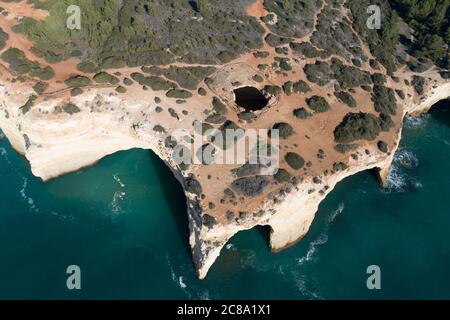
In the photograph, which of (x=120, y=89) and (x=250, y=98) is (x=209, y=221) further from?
(x=250, y=98)

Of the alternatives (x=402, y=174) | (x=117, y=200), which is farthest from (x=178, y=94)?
(x=402, y=174)

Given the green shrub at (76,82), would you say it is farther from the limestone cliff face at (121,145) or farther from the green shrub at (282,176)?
the green shrub at (282,176)

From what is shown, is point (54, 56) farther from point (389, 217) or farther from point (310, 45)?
point (389, 217)

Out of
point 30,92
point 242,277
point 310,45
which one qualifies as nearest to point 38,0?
point 30,92

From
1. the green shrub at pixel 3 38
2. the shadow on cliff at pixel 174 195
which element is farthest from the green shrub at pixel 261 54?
the green shrub at pixel 3 38

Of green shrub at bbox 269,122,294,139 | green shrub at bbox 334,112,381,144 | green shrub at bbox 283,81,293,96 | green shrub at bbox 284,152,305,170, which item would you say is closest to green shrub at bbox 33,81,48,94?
green shrub at bbox 269,122,294,139

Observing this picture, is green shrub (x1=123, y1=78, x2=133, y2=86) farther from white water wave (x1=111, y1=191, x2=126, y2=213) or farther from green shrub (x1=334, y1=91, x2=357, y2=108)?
green shrub (x1=334, y1=91, x2=357, y2=108)
